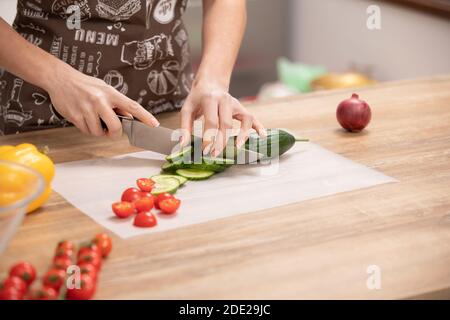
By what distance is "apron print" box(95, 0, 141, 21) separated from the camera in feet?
Result: 6.34

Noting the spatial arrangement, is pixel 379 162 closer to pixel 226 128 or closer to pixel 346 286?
pixel 226 128

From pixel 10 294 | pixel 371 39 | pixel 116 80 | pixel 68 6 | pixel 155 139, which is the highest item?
pixel 371 39

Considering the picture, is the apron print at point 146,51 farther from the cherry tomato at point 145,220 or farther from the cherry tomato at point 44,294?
the cherry tomato at point 44,294

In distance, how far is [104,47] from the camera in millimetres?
1961

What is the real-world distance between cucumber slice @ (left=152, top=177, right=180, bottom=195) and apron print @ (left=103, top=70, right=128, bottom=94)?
487 mm

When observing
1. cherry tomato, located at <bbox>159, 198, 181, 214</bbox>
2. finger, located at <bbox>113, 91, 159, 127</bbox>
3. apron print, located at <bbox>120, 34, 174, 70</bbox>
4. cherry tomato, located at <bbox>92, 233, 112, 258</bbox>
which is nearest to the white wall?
apron print, located at <bbox>120, 34, 174, 70</bbox>

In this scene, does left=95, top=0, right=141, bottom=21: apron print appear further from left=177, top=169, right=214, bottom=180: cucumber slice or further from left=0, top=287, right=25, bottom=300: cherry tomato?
left=0, top=287, right=25, bottom=300: cherry tomato

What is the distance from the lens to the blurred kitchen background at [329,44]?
3336mm

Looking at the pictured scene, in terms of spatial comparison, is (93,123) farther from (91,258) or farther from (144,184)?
(91,258)

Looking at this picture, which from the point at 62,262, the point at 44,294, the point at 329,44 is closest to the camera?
the point at 44,294

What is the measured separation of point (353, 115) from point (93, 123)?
0.62 metres

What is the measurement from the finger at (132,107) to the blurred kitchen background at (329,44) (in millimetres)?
1640

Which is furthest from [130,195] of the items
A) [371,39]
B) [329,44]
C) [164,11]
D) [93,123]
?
[329,44]

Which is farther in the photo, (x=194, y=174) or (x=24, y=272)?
(x=194, y=174)
